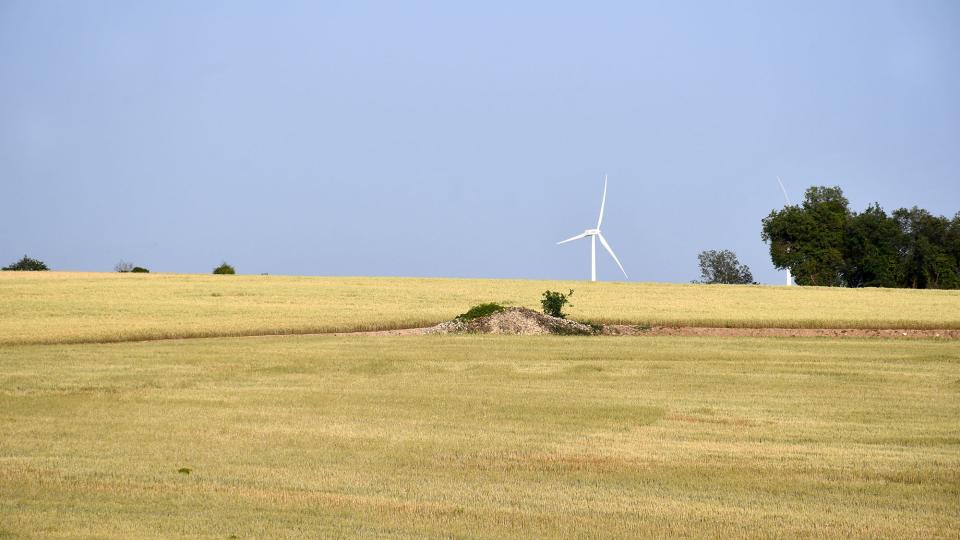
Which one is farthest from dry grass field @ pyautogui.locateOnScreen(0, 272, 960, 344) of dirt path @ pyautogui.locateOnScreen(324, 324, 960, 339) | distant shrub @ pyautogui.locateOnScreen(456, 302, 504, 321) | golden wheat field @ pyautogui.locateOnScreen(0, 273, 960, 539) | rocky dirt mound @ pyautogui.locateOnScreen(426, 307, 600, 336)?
rocky dirt mound @ pyautogui.locateOnScreen(426, 307, 600, 336)

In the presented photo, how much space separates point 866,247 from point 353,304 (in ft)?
235

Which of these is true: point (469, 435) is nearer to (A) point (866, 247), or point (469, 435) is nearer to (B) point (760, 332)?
(B) point (760, 332)

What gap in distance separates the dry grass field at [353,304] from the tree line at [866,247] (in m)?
37.1

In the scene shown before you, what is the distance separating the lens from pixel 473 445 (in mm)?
18875

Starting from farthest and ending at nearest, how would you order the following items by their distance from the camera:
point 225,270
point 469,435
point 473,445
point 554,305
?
point 225,270
point 554,305
point 469,435
point 473,445

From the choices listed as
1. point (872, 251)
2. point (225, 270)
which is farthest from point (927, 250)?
point (225, 270)

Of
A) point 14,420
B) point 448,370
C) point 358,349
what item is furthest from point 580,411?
point 358,349

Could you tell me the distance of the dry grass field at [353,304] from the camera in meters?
46.9

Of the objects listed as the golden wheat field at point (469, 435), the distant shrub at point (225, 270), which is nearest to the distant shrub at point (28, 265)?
the distant shrub at point (225, 270)

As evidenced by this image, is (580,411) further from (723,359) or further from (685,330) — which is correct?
(685,330)

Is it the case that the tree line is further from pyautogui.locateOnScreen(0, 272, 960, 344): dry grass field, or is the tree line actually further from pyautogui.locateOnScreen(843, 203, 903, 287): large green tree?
pyautogui.locateOnScreen(0, 272, 960, 344): dry grass field

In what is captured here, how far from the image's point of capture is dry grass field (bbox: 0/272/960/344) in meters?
46.9

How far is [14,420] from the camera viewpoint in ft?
71.3

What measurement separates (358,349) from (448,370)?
6350mm
